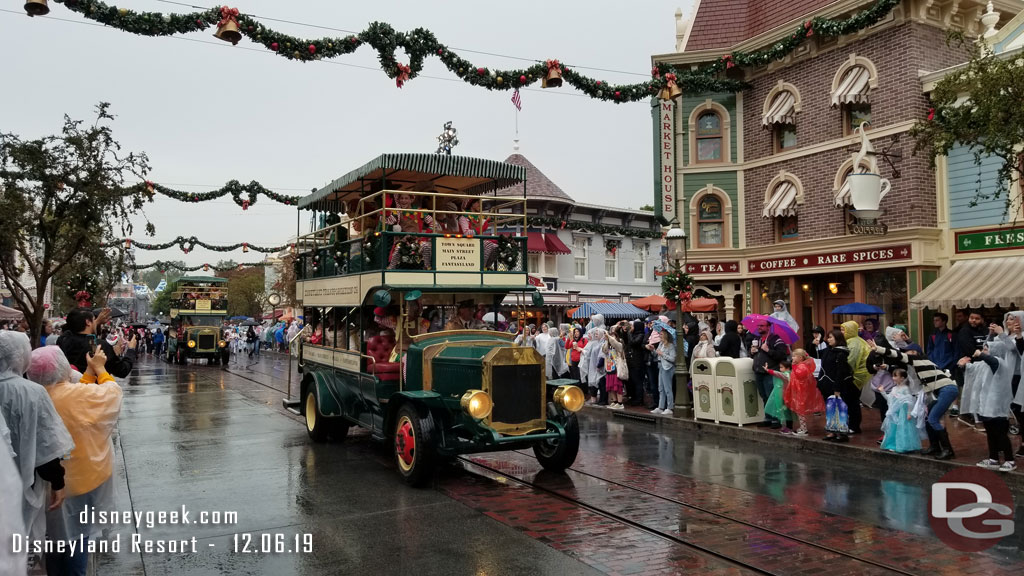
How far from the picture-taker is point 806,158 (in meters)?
19.6

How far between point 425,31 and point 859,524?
33.5ft

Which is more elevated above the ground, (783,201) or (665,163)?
(665,163)

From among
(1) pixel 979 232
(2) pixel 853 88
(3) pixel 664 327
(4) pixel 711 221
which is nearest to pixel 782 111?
(2) pixel 853 88

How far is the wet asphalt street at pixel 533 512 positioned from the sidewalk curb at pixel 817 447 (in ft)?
0.78

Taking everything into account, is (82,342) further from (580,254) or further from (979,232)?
(580,254)

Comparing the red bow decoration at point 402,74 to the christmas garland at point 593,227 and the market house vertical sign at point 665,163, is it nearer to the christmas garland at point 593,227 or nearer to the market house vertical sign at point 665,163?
the christmas garland at point 593,227

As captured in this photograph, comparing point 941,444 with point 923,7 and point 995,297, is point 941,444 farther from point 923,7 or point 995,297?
point 923,7

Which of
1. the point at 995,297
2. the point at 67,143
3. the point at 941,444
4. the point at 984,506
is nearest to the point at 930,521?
the point at 984,506

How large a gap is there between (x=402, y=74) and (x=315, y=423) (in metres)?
6.18

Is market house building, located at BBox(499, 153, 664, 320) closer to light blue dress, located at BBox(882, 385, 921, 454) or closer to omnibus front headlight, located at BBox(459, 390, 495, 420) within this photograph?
light blue dress, located at BBox(882, 385, 921, 454)

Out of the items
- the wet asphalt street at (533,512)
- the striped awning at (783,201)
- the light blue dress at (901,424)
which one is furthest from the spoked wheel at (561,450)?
the striped awning at (783,201)

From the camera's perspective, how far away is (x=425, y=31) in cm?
1276

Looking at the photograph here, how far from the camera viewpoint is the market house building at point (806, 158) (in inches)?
679

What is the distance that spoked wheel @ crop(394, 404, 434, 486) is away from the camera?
25.7 feet
